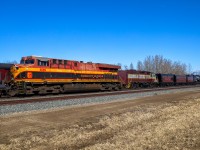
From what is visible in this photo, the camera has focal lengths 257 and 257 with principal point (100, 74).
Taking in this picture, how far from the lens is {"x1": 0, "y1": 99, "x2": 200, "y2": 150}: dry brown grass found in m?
7.10

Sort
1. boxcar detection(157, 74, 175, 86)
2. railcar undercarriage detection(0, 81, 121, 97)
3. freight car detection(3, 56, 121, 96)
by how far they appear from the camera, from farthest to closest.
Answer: boxcar detection(157, 74, 175, 86)
freight car detection(3, 56, 121, 96)
railcar undercarriage detection(0, 81, 121, 97)

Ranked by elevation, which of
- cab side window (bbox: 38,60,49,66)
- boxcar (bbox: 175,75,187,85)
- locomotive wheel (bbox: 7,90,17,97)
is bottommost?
locomotive wheel (bbox: 7,90,17,97)

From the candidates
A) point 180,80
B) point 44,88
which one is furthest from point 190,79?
point 44,88

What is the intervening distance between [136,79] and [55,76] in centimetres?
2312

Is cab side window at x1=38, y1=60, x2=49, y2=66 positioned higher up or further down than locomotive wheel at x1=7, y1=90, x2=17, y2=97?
higher up

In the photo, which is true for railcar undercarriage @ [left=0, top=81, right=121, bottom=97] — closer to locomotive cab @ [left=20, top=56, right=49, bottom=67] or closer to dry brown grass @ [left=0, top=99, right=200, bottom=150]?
locomotive cab @ [left=20, top=56, right=49, bottom=67]

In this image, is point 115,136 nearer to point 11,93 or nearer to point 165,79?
point 11,93

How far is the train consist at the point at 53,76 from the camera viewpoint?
23.5 meters

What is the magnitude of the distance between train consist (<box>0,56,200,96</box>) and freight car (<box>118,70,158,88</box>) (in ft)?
17.4

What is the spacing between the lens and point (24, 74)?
77.7ft

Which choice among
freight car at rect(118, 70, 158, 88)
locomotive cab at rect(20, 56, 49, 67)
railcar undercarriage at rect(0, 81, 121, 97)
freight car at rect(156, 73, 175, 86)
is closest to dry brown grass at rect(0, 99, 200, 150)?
railcar undercarriage at rect(0, 81, 121, 97)

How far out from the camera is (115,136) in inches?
321

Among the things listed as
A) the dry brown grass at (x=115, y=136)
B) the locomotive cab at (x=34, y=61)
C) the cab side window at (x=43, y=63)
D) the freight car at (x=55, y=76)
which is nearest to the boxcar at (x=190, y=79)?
the freight car at (x=55, y=76)

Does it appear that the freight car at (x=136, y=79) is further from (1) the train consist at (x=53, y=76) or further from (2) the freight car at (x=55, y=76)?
(2) the freight car at (x=55, y=76)
